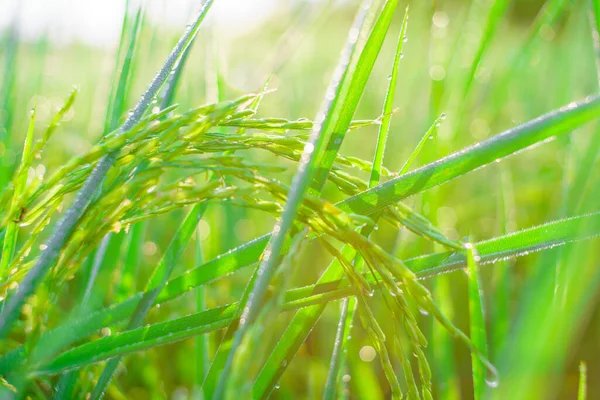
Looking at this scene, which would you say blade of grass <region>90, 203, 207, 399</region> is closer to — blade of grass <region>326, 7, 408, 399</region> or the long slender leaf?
blade of grass <region>326, 7, 408, 399</region>

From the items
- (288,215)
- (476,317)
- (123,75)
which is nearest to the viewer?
(288,215)

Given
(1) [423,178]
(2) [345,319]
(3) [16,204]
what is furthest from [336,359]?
(3) [16,204]

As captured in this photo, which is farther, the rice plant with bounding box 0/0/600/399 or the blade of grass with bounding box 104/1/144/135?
the blade of grass with bounding box 104/1/144/135

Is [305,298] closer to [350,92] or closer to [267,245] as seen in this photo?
[267,245]

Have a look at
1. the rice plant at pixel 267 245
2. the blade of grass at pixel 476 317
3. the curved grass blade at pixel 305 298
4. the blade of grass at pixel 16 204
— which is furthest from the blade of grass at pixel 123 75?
the blade of grass at pixel 476 317

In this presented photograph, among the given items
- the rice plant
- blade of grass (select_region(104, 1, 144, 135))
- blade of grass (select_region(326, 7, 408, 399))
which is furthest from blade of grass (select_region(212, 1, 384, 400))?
blade of grass (select_region(104, 1, 144, 135))

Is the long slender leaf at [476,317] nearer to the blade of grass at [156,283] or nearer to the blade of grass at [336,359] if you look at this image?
the blade of grass at [336,359]
